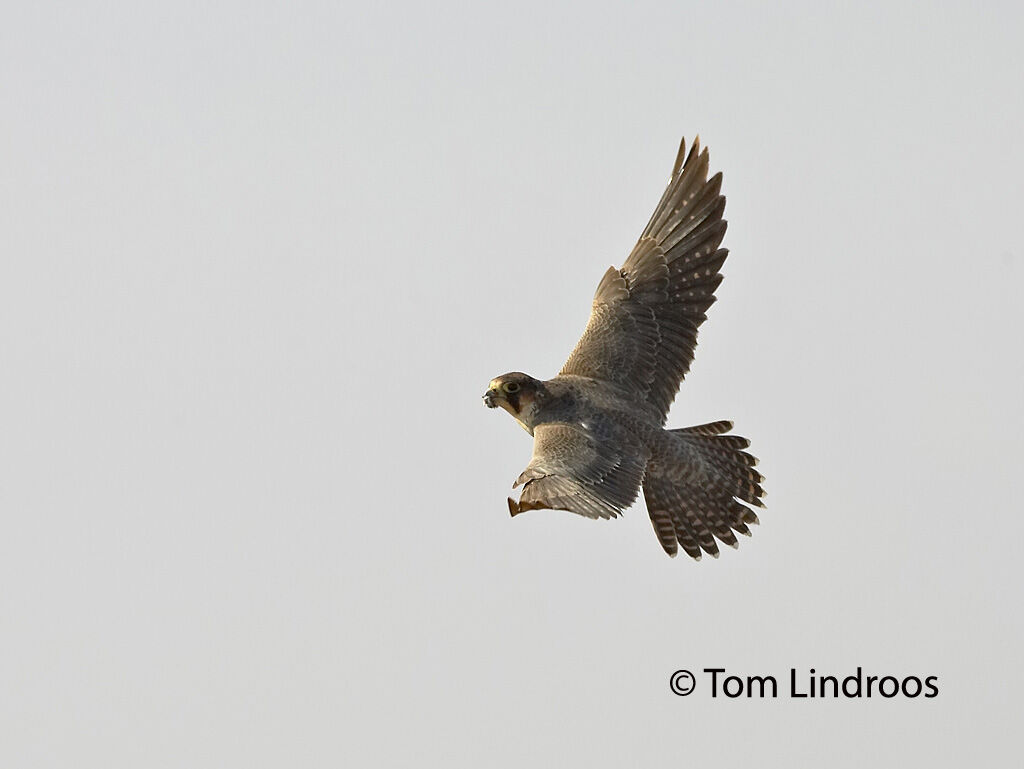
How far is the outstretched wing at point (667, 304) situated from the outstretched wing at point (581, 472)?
145cm

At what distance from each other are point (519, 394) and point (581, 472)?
5.55ft

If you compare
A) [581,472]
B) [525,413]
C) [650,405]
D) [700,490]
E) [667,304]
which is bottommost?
[581,472]

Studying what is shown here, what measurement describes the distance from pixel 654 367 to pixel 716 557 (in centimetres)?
228

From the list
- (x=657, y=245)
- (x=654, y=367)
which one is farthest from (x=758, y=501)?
(x=657, y=245)

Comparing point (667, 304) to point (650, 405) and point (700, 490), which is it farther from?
point (700, 490)

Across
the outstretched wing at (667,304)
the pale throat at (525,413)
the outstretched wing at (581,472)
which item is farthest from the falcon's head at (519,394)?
the outstretched wing at (667,304)

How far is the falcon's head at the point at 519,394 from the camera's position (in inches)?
723

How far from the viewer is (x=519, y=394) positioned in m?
18.4

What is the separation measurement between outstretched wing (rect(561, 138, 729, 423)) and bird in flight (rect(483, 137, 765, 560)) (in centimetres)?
1

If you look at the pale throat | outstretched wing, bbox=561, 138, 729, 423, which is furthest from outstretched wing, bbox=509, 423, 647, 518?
outstretched wing, bbox=561, 138, 729, 423

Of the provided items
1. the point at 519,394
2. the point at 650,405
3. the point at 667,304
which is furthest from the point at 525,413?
the point at 667,304

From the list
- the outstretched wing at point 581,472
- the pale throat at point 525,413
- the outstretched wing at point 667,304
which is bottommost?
the outstretched wing at point 581,472

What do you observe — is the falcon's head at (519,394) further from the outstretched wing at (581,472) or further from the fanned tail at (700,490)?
the fanned tail at (700,490)

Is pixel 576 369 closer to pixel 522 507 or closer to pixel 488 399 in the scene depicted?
pixel 488 399
